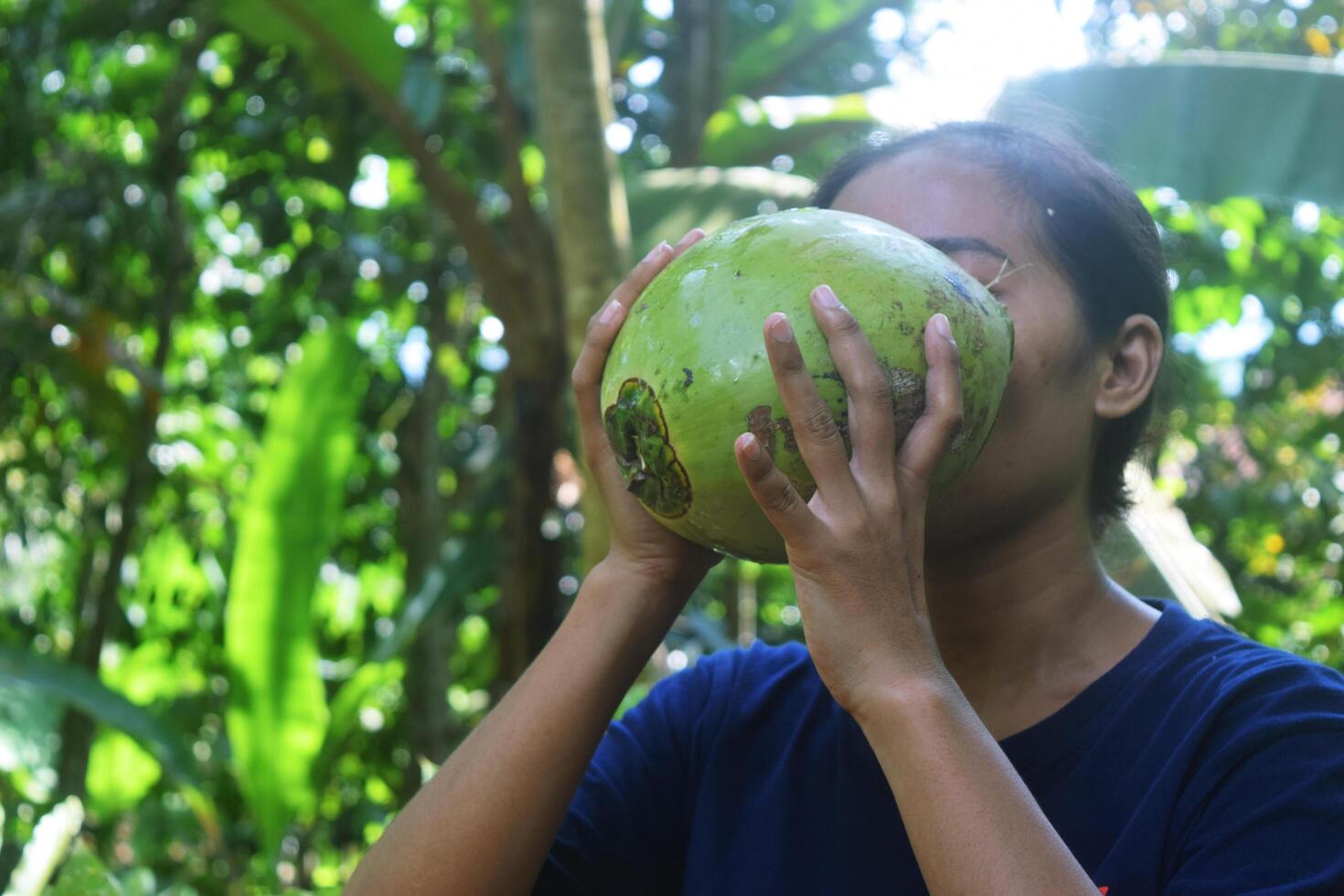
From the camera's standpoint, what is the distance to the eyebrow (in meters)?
1.27

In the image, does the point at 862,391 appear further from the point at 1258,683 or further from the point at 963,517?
the point at 1258,683

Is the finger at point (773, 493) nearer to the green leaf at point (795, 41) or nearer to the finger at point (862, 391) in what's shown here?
the finger at point (862, 391)

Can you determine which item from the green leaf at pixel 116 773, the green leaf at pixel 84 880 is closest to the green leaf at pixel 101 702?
the green leaf at pixel 84 880

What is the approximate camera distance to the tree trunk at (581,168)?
7.48ft

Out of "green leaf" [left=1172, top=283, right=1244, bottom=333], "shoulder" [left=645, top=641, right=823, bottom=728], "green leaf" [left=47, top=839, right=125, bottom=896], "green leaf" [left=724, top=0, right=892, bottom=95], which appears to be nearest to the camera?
"shoulder" [left=645, top=641, right=823, bottom=728]

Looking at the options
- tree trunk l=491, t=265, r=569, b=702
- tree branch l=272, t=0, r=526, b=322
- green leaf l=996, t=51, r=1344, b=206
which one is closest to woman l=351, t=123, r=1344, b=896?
tree trunk l=491, t=265, r=569, b=702

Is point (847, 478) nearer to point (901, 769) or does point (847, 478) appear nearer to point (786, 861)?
point (901, 769)

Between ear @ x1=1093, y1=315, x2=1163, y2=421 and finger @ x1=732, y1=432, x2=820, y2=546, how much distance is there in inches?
20.5

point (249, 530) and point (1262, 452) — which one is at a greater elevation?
point (249, 530)

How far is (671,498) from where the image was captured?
43.3 inches

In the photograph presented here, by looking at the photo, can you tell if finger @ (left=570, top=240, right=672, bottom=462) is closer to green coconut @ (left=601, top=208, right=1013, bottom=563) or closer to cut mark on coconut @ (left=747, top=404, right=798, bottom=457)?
green coconut @ (left=601, top=208, right=1013, bottom=563)

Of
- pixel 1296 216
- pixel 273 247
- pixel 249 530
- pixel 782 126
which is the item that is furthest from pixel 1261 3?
pixel 249 530

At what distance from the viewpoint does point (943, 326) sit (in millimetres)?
1003

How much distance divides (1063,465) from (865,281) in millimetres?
407
